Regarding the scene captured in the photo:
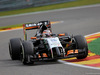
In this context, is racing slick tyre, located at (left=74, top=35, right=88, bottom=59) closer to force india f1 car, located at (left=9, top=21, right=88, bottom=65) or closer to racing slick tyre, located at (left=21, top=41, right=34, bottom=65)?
force india f1 car, located at (left=9, top=21, right=88, bottom=65)

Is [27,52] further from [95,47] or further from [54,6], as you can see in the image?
[54,6]

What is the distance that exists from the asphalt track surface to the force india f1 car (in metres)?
0.27

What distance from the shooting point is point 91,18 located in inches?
784

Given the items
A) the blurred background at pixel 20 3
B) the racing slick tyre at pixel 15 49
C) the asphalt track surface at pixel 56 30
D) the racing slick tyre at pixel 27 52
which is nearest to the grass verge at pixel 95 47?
the asphalt track surface at pixel 56 30

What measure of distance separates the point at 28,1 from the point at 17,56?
46.0ft

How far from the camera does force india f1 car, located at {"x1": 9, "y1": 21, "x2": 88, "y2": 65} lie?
30.8 ft

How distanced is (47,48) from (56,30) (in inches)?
295

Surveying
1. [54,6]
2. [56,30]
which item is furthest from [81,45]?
[54,6]

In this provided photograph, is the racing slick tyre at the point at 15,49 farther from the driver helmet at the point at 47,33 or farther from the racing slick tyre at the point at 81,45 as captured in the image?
the racing slick tyre at the point at 81,45

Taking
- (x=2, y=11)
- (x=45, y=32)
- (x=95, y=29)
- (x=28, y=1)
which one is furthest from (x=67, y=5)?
(x=45, y=32)

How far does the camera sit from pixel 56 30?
56.3ft

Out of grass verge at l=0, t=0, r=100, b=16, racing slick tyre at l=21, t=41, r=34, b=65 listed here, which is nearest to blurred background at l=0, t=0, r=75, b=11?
grass verge at l=0, t=0, r=100, b=16

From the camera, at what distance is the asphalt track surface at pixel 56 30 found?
843cm

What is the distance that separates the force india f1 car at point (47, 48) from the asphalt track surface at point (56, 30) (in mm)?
269
